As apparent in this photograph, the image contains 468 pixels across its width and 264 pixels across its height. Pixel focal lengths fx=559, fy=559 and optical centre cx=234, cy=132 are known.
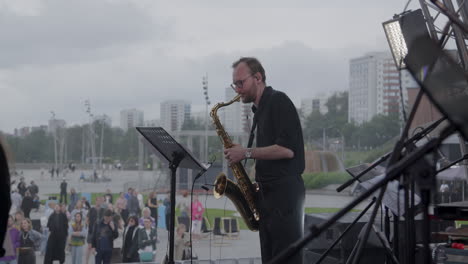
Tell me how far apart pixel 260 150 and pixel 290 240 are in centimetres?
65

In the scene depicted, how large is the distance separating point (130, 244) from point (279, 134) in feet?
25.5

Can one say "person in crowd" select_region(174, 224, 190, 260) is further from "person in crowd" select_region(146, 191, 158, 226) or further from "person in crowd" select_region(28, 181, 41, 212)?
"person in crowd" select_region(28, 181, 41, 212)

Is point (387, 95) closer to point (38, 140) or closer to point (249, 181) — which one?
point (38, 140)

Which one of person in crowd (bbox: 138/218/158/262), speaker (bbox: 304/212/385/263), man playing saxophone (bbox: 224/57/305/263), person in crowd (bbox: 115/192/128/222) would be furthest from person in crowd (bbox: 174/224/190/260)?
man playing saxophone (bbox: 224/57/305/263)

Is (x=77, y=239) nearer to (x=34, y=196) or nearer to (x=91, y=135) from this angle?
(x=34, y=196)

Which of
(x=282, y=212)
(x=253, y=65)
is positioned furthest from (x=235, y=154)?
(x=253, y=65)

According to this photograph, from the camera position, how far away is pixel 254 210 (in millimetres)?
4418

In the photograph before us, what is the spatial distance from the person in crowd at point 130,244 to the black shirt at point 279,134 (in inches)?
291

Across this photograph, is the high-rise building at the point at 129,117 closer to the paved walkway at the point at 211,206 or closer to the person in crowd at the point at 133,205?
the paved walkway at the point at 211,206

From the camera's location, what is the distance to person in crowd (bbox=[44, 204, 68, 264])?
35.4 ft

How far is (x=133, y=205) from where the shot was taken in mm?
15125

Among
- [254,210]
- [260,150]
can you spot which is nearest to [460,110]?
[260,150]

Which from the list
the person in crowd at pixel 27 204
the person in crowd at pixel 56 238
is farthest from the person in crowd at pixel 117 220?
the person in crowd at pixel 27 204

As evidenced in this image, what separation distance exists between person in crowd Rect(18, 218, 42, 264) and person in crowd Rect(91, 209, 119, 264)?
44.7 inches
